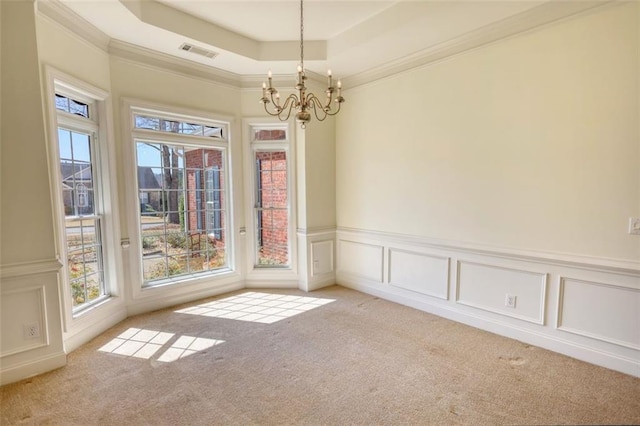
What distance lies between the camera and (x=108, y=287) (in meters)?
3.47

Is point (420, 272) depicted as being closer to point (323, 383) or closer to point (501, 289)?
point (501, 289)

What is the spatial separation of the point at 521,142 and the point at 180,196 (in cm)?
380

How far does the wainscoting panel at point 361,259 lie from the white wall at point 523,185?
47 millimetres

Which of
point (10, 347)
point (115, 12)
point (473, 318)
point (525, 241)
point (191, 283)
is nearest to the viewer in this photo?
point (10, 347)

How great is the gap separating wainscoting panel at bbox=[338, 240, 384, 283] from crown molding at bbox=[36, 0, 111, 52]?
3.65 meters

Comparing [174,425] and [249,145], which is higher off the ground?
[249,145]

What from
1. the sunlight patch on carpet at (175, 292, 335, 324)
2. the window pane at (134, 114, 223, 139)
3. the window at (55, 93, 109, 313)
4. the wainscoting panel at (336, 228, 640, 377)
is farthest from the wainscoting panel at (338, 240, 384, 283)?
the window at (55, 93, 109, 313)

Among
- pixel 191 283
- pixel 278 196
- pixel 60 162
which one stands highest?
pixel 60 162

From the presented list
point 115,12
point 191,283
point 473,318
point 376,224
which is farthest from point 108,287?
point 473,318

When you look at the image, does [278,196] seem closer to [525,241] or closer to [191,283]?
[191,283]

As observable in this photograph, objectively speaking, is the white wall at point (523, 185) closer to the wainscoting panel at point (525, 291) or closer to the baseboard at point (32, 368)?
the wainscoting panel at point (525, 291)

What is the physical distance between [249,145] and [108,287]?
7.80ft

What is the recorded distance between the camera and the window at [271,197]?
449 cm

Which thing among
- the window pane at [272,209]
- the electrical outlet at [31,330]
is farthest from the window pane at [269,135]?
the electrical outlet at [31,330]
